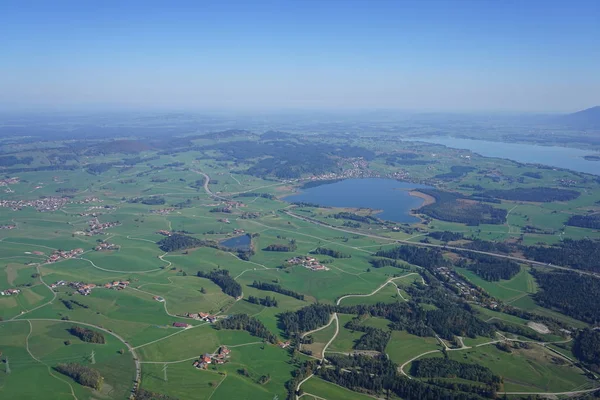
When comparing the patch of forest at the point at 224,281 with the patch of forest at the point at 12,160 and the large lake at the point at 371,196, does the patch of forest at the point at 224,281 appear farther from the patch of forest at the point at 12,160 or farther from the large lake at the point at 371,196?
the patch of forest at the point at 12,160

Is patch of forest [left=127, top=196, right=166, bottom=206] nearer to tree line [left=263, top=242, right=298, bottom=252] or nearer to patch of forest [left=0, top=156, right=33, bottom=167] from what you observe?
tree line [left=263, top=242, right=298, bottom=252]

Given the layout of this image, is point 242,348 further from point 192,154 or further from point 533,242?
point 192,154

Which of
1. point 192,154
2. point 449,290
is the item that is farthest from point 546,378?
point 192,154

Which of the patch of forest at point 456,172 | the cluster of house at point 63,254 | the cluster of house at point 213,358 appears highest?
the patch of forest at point 456,172

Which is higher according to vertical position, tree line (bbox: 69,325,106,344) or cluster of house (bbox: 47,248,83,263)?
tree line (bbox: 69,325,106,344)

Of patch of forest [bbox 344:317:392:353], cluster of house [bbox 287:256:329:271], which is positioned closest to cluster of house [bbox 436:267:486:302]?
patch of forest [bbox 344:317:392:353]

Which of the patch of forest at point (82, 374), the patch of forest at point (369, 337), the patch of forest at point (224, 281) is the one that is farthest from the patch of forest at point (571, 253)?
the patch of forest at point (82, 374)
